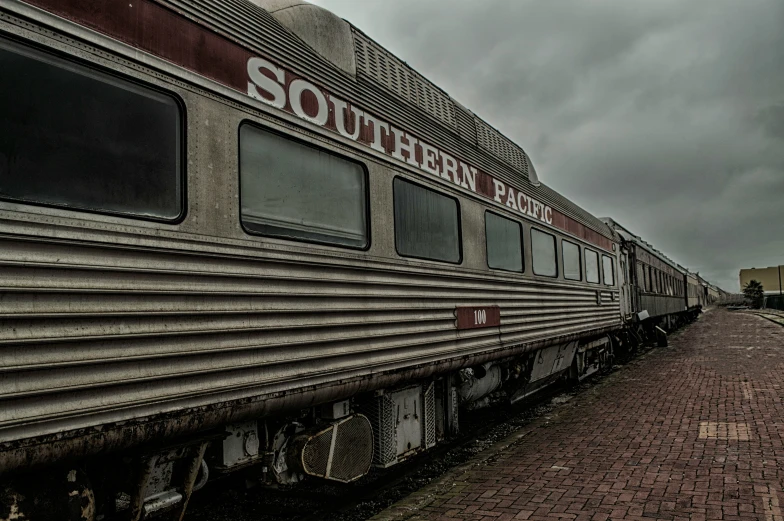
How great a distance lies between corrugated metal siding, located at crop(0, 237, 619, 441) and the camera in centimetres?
231

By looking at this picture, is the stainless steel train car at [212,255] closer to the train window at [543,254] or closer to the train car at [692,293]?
the train window at [543,254]

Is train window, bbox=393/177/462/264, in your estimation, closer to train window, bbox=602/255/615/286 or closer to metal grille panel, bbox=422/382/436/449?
metal grille panel, bbox=422/382/436/449

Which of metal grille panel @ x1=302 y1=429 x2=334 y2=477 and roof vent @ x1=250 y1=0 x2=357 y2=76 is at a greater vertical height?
roof vent @ x1=250 y1=0 x2=357 y2=76

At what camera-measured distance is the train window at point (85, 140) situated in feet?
7.88

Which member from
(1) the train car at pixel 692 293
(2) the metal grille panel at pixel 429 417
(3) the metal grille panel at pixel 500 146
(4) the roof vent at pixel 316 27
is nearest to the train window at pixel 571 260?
(3) the metal grille panel at pixel 500 146

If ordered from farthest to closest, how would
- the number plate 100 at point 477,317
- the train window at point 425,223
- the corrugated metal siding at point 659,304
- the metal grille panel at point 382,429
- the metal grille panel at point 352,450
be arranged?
1. the corrugated metal siding at point 659,304
2. the number plate 100 at point 477,317
3. the train window at point 425,223
4. the metal grille panel at point 382,429
5. the metal grille panel at point 352,450

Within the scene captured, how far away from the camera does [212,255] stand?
10.2 ft

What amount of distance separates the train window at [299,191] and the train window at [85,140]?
1.64 feet

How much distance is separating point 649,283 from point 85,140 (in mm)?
17844

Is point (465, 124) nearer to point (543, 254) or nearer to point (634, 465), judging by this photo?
point (543, 254)

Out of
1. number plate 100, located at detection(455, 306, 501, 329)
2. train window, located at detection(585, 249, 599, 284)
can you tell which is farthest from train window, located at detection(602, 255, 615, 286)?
number plate 100, located at detection(455, 306, 501, 329)

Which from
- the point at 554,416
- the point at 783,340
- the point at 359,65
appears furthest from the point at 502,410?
the point at 783,340

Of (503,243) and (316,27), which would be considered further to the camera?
(503,243)

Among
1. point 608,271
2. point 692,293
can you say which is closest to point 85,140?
point 608,271
